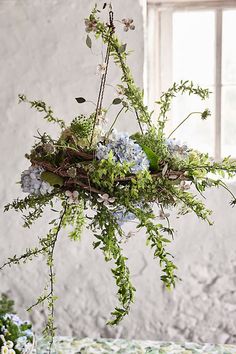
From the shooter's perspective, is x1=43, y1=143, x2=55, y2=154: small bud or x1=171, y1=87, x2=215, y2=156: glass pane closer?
x1=43, y1=143, x2=55, y2=154: small bud

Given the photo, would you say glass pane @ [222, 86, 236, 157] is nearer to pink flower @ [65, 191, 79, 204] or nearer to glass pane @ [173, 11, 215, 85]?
glass pane @ [173, 11, 215, 85]

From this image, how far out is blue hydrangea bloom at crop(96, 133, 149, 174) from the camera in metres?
1.62

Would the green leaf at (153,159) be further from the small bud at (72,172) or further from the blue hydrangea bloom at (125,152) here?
the small bud at (72,172)

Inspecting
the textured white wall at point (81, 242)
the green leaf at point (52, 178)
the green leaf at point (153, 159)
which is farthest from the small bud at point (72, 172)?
the textured white wall at point (81, 242)

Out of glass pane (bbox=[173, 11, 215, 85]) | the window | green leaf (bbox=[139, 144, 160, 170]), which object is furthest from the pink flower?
glass pane (bbox=[173, 11, 215, 85])

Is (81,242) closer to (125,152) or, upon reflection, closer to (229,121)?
(229,121)

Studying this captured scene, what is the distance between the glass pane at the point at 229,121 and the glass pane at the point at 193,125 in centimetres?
6

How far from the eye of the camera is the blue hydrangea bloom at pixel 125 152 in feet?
5.32

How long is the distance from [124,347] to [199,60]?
1192mm

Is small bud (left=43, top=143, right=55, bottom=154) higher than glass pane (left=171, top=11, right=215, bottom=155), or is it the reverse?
glass pane (left=171, top=11, right=215, bottom=155)

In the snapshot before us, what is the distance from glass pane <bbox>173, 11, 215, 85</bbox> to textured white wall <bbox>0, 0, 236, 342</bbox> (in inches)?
11.0

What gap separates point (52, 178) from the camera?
1.64 m

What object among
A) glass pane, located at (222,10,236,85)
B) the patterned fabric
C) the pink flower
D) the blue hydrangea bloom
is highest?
glass pane, located at (222,10,236,85)

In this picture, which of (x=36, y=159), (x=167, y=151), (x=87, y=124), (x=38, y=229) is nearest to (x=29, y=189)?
(x=36, y=159)
